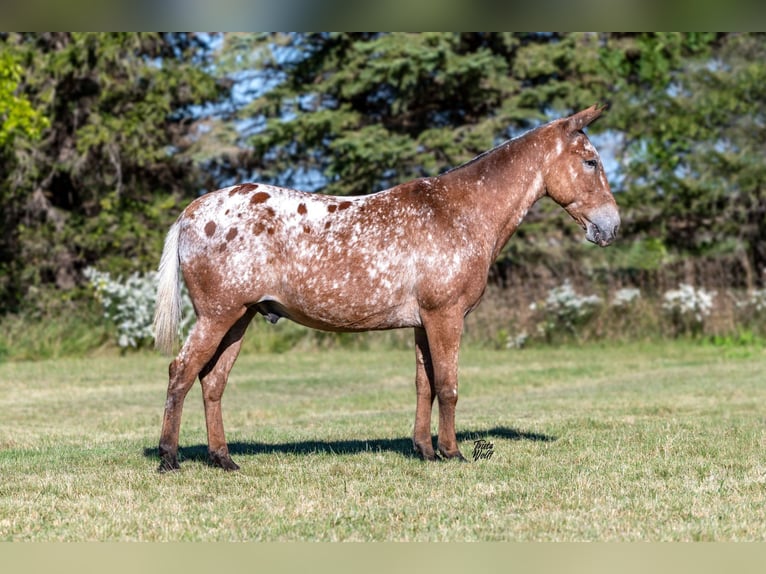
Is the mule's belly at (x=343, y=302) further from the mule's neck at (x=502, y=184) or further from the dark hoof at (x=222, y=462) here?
the dark hoof at (x=222, y=462)

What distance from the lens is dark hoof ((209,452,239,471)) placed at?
7.29m

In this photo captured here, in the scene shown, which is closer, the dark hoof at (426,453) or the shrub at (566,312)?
the dark hoof at (426,453)

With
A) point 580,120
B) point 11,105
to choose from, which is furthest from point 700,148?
point 580,120

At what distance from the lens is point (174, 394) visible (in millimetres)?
7113

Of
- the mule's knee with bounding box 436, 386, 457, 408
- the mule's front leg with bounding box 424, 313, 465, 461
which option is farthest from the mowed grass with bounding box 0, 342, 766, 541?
the mule's knee with bounding box 436, 386, 457, 408

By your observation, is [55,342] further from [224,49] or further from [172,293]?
[172,293]

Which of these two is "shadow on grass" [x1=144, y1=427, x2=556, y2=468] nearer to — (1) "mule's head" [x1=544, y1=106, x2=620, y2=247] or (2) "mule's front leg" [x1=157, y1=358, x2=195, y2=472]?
(2) "mule's front leg" [x1=157, y1=358, x2=195, y2=472]

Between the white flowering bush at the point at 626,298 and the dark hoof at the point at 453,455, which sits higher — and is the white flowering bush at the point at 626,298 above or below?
above

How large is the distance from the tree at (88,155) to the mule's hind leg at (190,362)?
50.8 ft

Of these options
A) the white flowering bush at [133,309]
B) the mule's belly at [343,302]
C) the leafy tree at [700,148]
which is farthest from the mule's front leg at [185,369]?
the leafy tree at [700,148]

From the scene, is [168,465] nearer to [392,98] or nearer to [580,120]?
[580,120]

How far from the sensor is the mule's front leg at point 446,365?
725 centimetres

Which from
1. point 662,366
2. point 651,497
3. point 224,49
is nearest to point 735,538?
point 651,497

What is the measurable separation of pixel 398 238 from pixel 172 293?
1.70 m
